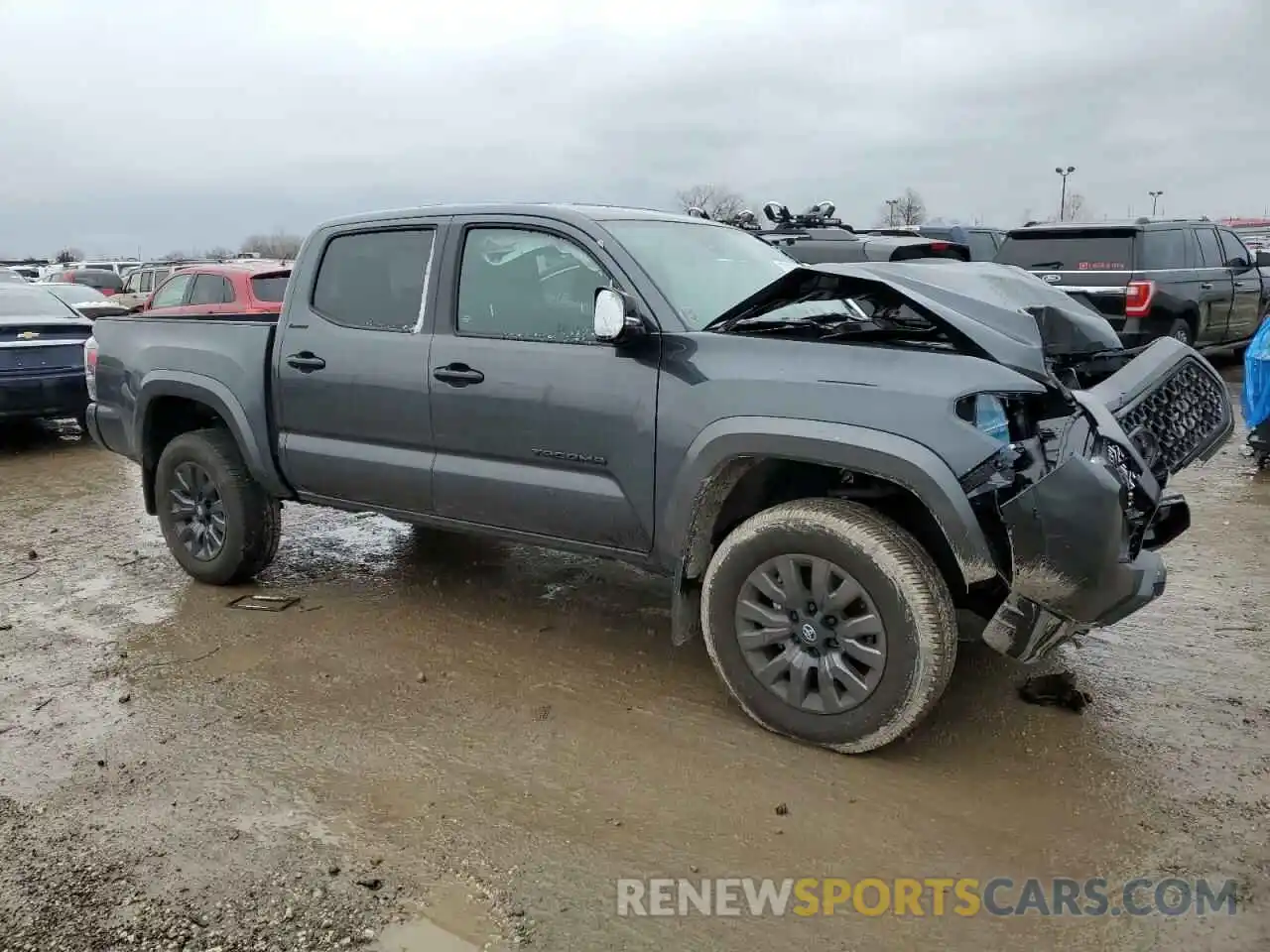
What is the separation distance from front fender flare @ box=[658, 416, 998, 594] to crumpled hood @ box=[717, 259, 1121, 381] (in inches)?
17.5

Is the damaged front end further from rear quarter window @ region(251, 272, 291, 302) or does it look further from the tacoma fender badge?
rear quarter window @ region(251, 272, 291, 302)

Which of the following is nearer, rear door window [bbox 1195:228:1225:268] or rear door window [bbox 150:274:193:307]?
rear door window [bbox 1195:228:1225:268]

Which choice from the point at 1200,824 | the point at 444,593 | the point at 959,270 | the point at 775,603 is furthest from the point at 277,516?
the point at 1200,824

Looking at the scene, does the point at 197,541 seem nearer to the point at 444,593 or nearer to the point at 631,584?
the point at 444,593

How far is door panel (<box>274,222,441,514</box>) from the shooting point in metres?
4.37

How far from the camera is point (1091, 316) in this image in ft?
12.4

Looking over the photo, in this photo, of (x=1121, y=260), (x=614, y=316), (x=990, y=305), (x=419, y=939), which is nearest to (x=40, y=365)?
(x=614, y=316)

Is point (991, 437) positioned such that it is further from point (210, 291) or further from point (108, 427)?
point (210, 291)

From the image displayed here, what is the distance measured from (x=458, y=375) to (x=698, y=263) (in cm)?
111

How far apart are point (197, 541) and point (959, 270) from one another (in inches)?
160

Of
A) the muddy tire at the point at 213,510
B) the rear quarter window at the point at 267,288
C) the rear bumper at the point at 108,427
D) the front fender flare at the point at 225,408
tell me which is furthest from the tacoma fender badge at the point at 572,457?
the rear quarter window at the point at 267,288

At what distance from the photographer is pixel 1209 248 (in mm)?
11578

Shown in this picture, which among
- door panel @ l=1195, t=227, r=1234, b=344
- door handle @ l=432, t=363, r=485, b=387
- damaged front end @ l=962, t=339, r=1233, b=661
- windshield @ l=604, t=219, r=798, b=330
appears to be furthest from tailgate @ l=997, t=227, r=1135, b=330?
door handle @ l=432, t=363, r=485, b=387

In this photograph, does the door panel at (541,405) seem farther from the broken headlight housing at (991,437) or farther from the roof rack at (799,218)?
the roof rack at (799,218)
